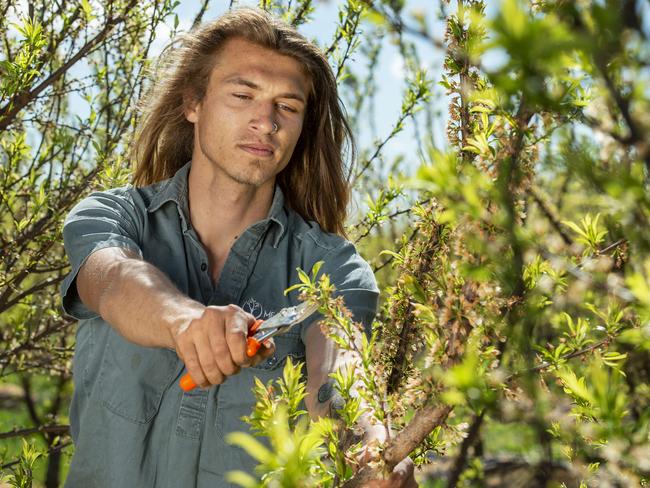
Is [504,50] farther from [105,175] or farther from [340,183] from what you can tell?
[105,175]

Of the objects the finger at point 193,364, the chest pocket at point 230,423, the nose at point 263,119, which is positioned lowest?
the chest pocket at point 230,423

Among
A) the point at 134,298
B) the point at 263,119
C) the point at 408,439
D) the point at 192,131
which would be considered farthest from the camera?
the point at 192,131

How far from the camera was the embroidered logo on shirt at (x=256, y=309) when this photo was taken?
8.50 feet

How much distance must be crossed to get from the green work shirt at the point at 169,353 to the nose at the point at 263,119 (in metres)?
0.32

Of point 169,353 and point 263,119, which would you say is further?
point 263,119

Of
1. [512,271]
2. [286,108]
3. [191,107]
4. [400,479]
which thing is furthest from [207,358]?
[191,107]

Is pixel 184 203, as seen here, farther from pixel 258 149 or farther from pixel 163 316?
pixel 163 316

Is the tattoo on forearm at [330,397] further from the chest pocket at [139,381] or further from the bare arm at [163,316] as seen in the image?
the chest pocket at [139,381]

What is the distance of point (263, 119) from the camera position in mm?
2660

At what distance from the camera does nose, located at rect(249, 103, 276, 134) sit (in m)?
2.65

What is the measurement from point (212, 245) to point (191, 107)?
0.62 m

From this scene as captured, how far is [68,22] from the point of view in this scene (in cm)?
329

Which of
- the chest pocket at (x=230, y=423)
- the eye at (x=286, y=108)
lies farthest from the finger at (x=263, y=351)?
the eye at (x=286, y=108)

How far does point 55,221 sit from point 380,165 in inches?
100
